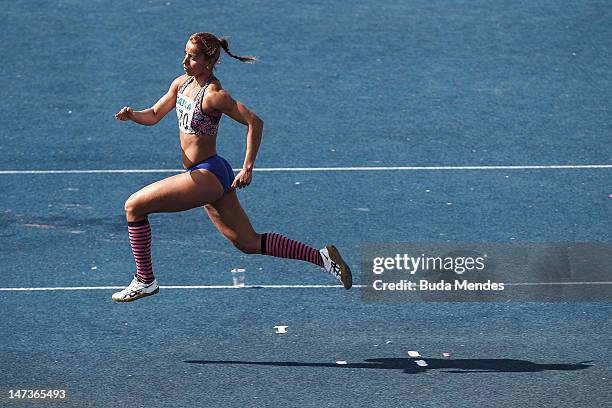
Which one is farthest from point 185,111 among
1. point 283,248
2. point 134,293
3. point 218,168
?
point 134,293

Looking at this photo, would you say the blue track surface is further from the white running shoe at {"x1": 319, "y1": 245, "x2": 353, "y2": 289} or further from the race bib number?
the race bib number

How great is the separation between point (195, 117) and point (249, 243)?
1014 millimetres

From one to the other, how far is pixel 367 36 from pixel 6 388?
9611mm

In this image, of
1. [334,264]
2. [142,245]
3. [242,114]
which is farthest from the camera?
[334,264]

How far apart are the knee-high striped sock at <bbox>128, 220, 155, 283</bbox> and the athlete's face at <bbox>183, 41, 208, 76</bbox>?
44.0 inches

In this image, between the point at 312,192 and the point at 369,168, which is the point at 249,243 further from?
the point at 369,168

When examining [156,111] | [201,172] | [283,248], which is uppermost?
[156,111]

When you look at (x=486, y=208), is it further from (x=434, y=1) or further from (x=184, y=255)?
(x=434, y=1)

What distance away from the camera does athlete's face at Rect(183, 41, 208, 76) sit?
8.76m

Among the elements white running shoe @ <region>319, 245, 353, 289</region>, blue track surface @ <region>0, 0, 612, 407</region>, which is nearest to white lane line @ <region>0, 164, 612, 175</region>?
blue track surface @ <region>0, 0, 612, 407</region>

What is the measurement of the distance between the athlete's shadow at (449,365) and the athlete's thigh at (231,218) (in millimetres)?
893

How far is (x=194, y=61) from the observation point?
877cm

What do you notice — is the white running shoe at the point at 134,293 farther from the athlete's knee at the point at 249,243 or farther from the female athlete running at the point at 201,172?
the athlete's knee at the point at 249,243

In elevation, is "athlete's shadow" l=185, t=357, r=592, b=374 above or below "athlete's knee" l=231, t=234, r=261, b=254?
below
